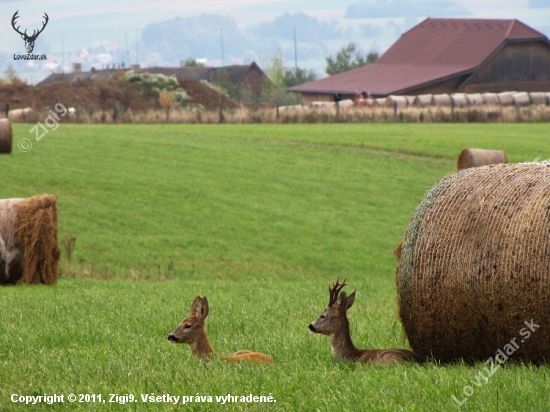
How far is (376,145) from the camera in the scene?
1570 inches

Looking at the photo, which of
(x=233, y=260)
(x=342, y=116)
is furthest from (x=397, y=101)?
(x=233, y=260)

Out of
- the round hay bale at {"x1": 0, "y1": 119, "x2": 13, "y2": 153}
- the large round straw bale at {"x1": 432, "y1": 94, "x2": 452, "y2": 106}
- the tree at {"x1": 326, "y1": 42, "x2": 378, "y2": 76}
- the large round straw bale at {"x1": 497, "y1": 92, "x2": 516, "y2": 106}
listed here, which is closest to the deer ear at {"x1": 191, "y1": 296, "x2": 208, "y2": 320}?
the round hay bale at {"x1": 0, "y1": 119, "x2": 13, "y2": 153}

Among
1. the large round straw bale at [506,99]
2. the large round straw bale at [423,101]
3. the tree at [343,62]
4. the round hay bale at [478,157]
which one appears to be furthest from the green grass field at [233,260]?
the tree at [343,62]

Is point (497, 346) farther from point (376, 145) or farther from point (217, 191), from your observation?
point (376, 145)

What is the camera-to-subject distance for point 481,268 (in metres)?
7.32

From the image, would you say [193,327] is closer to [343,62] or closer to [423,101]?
[423,101]

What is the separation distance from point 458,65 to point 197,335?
7098 cm

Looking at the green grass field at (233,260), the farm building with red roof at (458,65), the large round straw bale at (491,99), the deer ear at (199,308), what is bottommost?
the green grass field at (233,260)

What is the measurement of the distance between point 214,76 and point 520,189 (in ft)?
363

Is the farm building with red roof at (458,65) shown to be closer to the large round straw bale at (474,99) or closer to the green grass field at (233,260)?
the large round straw bale at (474,99)

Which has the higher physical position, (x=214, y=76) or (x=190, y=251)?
(x=214, y=76)

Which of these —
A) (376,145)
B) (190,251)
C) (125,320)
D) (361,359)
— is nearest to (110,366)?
(361,359)

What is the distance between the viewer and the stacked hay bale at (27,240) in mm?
14914

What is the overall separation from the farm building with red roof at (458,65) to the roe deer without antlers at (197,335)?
64.2 meters
